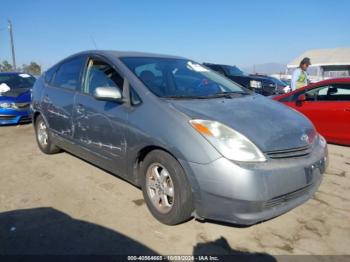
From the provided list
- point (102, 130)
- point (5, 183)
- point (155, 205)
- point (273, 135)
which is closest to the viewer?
point (273, 135)

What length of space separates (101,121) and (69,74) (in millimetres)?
1364

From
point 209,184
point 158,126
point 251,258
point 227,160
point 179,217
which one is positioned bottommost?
point 251,258

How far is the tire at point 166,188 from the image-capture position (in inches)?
117

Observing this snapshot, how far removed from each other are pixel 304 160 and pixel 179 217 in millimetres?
1200

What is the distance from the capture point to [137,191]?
4062 mm

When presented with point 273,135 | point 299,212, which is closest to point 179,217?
point 273,135

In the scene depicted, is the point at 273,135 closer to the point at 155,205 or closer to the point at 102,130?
the point at 155,205

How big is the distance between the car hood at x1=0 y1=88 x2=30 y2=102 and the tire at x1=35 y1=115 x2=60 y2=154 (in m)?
3.08

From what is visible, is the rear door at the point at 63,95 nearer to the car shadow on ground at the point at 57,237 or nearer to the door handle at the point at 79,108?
the door handle at the point at 79,108

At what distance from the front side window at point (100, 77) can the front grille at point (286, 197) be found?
1882mm

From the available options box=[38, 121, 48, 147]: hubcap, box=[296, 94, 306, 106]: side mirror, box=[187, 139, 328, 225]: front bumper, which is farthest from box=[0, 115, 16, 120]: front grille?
box=[187, 139, 328, 225]: front bumper

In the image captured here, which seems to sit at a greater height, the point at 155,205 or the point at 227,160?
the point at 227,160

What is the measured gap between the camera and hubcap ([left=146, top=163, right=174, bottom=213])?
3176mm

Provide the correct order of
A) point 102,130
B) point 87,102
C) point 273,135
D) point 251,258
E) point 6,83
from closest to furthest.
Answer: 1. point 251,258
2. point 273,135
3. point 102,130
4. point 87,102
5. point 6,83
